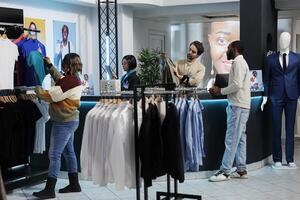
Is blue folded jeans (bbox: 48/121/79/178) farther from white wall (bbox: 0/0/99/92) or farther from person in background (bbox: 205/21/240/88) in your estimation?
person in background (bbox: 205/21/240/88)

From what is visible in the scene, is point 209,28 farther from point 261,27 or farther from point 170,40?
point 261,27

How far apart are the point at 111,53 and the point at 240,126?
384cm

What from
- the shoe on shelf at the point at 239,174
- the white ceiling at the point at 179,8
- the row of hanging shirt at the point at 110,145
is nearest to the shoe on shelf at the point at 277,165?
the shoe on shelf at the point at 239,174

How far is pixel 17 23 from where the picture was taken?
19.1ft

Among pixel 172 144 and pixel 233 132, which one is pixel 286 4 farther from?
Answer: pixel 172 144

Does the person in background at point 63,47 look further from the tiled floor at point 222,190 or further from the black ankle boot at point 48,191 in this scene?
the black ankle boot at point 48,191

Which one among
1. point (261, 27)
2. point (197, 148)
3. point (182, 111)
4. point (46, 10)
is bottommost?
point (197, 148)

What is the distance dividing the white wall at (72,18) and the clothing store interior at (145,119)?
0.03 metres

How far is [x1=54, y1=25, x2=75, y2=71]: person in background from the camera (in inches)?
319

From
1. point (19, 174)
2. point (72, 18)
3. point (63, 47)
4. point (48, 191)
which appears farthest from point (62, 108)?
point (72, 18)

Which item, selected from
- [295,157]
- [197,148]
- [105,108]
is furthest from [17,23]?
[295,157]

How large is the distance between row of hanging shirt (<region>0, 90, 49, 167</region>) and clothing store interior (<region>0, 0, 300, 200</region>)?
12mm

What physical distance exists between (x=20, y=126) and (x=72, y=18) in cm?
393

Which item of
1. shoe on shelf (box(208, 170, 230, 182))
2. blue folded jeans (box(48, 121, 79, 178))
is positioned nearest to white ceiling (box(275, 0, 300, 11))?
shoe on shelf (box(208, 170, 230, 182))
